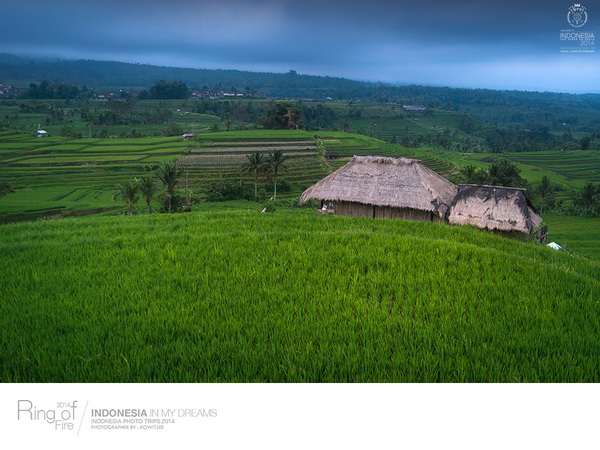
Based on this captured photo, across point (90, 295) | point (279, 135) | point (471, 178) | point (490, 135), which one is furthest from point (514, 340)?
point (490, 135)

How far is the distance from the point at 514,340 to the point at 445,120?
324ft

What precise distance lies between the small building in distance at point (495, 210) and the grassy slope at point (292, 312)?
4.23 m

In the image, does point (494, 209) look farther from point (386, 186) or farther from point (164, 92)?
point (164, 92)

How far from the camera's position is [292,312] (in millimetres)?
3062

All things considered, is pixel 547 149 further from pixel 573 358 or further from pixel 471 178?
pixel 573 358

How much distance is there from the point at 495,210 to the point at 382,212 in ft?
10.1

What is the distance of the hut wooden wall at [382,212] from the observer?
35.6 feet

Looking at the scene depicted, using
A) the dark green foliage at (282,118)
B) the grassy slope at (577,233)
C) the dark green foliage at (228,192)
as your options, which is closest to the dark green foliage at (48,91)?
the dark green foliage at (282,118)

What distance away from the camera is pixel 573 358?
8.01 feet

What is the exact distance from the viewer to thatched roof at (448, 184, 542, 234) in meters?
9.25

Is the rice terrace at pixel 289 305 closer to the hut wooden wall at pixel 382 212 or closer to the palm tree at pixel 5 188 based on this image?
the hut wooden wall at pixel 382 212

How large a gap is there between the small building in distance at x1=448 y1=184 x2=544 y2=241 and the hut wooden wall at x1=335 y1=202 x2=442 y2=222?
42.7 inches

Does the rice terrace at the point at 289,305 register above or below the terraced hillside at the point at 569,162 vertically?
below

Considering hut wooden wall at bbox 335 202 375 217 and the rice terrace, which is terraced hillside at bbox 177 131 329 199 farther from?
the rice terrace
